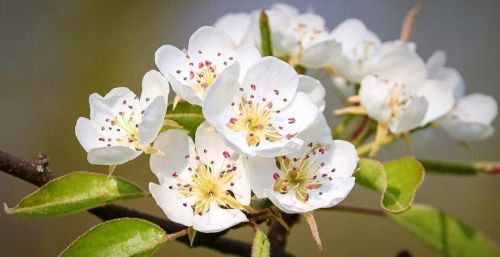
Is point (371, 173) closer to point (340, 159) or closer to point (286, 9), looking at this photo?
point (340, 159)

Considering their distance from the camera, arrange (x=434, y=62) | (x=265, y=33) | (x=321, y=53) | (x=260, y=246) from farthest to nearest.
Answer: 1. (x=434, y=62)
2. (x=321, y=53)
3. (x=265, y=33)
4. (x=260, y=246)

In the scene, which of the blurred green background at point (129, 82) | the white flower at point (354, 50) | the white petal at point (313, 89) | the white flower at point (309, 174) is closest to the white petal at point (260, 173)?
the white flower at point (309, 174)

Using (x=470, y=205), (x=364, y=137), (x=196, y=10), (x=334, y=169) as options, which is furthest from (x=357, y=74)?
(x=196, y=10)

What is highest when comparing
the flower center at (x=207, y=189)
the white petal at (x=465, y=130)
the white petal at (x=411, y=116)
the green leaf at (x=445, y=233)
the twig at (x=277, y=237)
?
the flower center at (x=207, y=189)

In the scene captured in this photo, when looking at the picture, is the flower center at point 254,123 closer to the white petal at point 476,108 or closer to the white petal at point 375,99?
the white petal at point 375,99

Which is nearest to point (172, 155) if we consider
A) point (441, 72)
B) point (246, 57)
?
point (246, 57)

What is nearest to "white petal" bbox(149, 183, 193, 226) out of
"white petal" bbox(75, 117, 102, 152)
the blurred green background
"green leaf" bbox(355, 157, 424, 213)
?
"white petal" bbox(75, 117, 102, 152)
